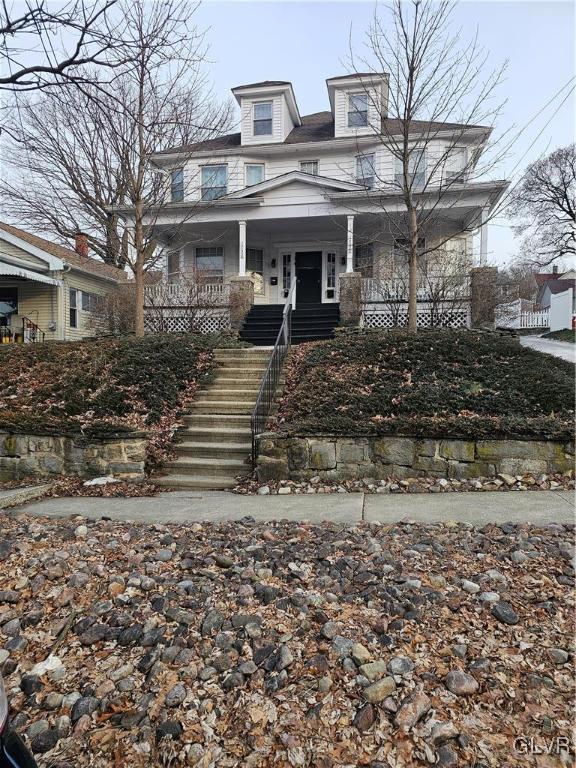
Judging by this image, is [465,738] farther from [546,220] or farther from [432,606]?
[546,220]

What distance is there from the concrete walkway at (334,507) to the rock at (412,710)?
6.93 ft

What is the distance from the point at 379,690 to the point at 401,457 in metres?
3.59

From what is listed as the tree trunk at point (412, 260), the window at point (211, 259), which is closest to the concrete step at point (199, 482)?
the tree trunk at point (412, 260)

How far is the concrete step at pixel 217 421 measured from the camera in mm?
6714

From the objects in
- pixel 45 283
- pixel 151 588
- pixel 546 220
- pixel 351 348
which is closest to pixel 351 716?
pixel 151 588

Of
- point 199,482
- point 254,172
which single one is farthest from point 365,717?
point 254,172

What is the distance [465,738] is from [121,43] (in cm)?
510

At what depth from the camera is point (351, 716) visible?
1.83 m

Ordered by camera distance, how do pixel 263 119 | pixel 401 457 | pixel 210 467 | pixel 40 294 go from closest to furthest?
pixel 401 457, pixel 210 467, pixel 263 119, pixel 40 294

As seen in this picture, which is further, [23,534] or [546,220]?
[546,220]

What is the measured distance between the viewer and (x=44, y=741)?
1786 millimetres

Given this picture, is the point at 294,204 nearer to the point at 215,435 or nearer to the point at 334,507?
the point at 215,435

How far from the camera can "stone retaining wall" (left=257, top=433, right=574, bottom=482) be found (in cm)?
508

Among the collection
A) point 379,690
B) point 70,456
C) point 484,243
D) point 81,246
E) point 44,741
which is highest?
point 81,246
